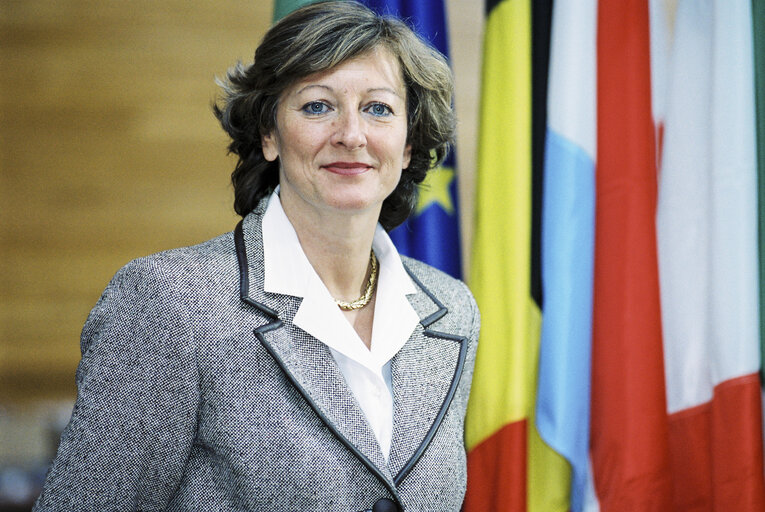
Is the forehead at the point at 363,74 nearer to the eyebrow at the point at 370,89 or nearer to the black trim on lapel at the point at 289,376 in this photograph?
the eyebrow at the point at 370,89

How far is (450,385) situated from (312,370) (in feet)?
0.99

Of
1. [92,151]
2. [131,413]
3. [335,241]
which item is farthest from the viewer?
[92,151]

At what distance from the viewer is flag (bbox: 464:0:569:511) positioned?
1.74 metres

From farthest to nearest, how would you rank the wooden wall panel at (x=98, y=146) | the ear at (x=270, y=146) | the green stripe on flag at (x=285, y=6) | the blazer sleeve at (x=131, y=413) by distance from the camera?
the wooden wall panel at (x=98, y=146), the green stripe on flag at (x=285, y=6), the ear at (x=270, y=146), the blazer sleeve at (x=131, y=413)

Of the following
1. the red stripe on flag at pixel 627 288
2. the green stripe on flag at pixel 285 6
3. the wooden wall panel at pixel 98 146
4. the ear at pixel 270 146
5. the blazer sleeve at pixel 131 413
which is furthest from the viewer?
the wooden wall panel at pixel 98 146

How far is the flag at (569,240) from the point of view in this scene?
1.71 m

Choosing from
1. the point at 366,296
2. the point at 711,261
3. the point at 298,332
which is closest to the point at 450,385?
the point at 366,296

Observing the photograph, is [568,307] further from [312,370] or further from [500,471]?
[312,370]

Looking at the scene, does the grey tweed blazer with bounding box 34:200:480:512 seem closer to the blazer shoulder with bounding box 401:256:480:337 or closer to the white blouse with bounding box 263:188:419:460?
the white blouse with bounding box 263:188:419:460

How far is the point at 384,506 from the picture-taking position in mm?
1233

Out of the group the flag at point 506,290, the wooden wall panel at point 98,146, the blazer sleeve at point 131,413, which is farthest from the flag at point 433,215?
the wooden wall panel at point 98,146

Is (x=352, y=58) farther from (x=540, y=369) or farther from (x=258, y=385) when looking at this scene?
(x=540, y=369)

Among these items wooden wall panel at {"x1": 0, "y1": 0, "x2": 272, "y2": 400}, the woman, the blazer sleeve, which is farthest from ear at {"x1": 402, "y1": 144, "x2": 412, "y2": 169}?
wooden wall panel at {"x1": 0, "y1": 0, "x2": 272, "y2": 400}

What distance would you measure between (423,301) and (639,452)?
0.57 meters
